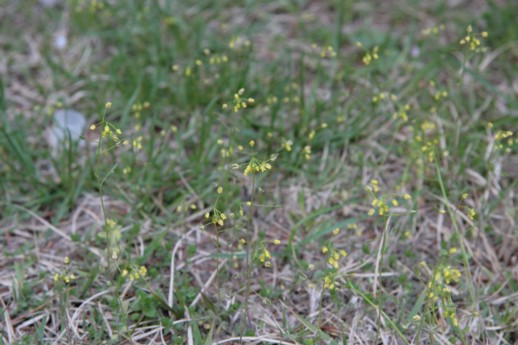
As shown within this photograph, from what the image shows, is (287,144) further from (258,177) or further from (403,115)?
(403,115)

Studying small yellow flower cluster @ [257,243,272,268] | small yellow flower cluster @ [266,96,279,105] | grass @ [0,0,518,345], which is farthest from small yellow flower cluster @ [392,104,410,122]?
small yellow flower cluster @ [257,243,272,268]

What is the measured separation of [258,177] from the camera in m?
3.06

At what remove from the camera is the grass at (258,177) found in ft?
8.25

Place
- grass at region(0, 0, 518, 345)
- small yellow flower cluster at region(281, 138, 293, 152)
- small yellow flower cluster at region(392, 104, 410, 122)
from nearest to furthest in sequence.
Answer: grass at region(0, 0, 518, 345) → small yellow flower cluster at region(281, 138, 293, 152) → small yellow flower cluster at region(392, 104, 410, 122)

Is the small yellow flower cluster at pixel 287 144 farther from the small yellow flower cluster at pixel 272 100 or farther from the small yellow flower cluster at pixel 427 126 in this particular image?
the small yellow flower cluster at pixel 427 126

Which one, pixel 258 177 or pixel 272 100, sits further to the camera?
pixel 272 100

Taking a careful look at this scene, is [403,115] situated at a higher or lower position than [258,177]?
higher

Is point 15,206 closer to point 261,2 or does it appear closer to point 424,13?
point 261,2

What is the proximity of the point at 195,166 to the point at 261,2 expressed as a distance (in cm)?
147

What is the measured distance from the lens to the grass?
A: 99.0 inches

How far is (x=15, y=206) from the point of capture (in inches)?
113

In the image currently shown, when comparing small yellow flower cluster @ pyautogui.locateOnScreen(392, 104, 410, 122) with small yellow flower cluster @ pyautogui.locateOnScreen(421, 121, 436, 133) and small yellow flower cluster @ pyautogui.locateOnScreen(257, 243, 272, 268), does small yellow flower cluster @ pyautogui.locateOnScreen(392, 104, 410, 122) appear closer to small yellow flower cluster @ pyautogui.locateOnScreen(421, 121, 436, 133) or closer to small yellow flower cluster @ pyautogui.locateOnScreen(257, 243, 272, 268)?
small yellow flower cluster @ pyautogui.locateOnScreen(421, 121, 436, 133)

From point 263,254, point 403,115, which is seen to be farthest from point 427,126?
point 263,254

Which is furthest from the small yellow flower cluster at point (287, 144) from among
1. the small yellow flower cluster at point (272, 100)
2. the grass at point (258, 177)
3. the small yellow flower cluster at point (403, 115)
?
the small yellow flower cluster at point (403, 115)
